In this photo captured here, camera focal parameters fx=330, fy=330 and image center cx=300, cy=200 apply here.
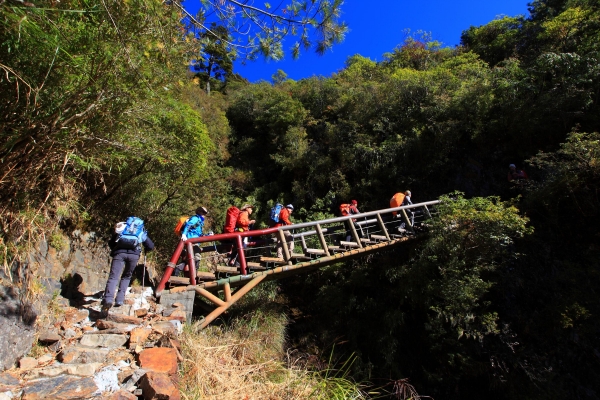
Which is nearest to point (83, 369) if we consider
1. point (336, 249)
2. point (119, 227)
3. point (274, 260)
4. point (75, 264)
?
point (119, 227)

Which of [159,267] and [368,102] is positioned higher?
[368,102]

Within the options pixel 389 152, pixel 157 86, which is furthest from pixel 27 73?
pixel 389 152

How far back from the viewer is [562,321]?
564 cm

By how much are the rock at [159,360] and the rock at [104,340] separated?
17.2 inches

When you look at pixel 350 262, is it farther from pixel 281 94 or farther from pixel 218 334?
pixel 281 94

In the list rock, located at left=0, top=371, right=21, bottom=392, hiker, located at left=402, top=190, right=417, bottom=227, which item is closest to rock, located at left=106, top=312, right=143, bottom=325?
rock, located at left=0, top=371, right=21, bottom=392

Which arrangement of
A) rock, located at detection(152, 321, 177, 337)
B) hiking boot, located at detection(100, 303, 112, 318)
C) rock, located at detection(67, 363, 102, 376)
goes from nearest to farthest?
1. rock, located at detection(67, 363, 102, 376)
2. rock, located at detection(152, 321, 177, 337)
3. hiking boot, located at detection(100, 303, 112, 318)

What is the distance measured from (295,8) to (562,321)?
6484 mm

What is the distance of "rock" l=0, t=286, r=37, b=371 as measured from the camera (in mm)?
2871

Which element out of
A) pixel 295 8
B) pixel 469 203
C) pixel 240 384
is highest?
pixel 295 8

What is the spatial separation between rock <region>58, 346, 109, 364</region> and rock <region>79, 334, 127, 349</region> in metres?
0.18

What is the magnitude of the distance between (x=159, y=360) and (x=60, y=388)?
775 millimetres

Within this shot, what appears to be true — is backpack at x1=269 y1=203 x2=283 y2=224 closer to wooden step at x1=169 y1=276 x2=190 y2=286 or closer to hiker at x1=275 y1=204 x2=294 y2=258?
hiker at x1=275 y1=204 x2=294 y2=258

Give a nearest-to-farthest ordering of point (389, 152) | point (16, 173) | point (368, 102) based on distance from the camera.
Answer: point (16, 173), point (389, 152), point (368, 102)
